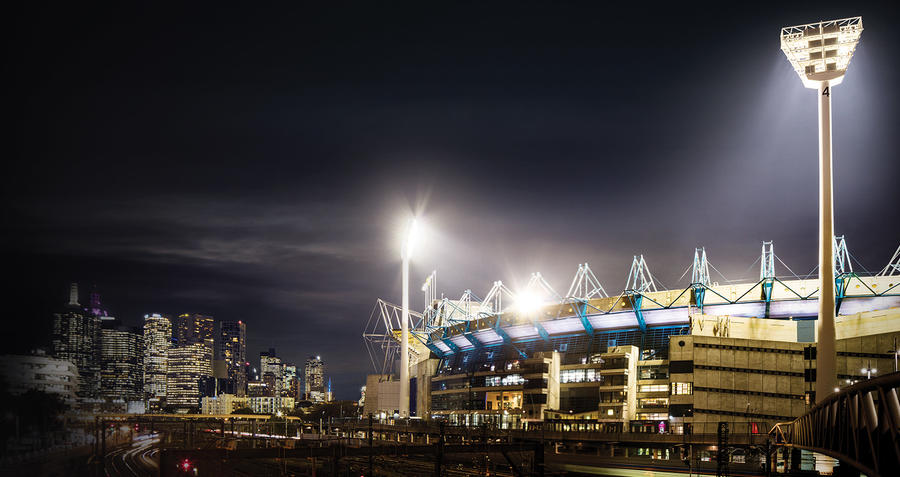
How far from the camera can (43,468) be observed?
98938mm

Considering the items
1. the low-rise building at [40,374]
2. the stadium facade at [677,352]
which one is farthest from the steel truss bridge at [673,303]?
the low-rise building at [40,374]

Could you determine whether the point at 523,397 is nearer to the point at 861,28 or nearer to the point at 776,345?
the point at 776,345

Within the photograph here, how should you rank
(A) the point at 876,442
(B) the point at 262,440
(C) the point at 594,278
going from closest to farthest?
(A) the point at 876,442 → (B) the point at 262,440 → (C) the point at 594,278

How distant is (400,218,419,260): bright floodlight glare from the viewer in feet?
586

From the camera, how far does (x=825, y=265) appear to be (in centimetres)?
8825

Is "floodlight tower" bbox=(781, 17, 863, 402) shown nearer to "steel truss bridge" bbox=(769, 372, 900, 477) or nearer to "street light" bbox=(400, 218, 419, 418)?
"steel truss bridge" bbox=(769, 372, 900, 477)

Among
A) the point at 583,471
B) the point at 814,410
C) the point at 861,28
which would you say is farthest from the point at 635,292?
the point at 814,410

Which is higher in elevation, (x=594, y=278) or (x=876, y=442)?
(x=594, y=278)

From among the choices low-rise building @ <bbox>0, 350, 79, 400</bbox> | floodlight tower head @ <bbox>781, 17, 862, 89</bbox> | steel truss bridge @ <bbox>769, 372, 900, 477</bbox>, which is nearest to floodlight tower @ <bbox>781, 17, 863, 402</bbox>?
floodlight tower head @ <bbox>781, 17, 862, 89</bbox>

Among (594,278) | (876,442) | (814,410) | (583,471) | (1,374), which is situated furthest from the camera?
(594,278)

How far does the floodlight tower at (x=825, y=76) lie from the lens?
3420 inches

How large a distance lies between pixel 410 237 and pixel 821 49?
108 m

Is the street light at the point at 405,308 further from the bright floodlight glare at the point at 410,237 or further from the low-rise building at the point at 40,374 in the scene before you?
the low-rise building at the point at 40,374

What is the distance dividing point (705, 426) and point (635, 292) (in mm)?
32684
